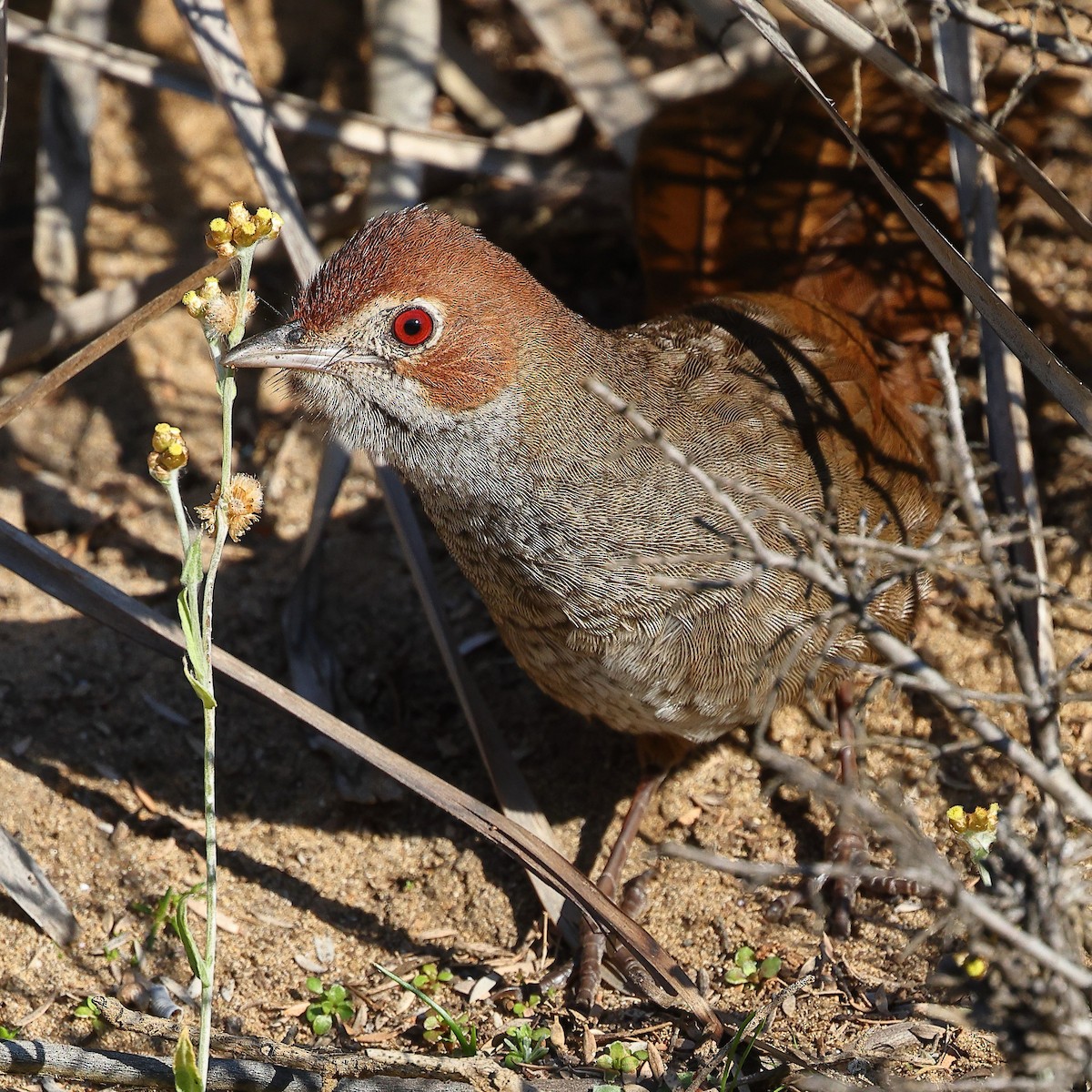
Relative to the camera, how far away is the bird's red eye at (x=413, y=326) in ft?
10.2

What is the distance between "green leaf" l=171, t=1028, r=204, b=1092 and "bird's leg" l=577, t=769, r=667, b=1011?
122cm

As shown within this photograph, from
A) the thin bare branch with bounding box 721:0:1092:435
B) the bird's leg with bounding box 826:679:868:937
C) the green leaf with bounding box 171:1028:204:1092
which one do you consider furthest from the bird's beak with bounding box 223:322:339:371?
the bird's leg with bounding box 826:679:868:937

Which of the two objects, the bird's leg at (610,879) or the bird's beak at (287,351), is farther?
the bird's leg at (610,879)

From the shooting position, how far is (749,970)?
11.0 ft

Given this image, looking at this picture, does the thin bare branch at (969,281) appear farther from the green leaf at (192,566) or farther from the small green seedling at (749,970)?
the green leaf at (192,566)

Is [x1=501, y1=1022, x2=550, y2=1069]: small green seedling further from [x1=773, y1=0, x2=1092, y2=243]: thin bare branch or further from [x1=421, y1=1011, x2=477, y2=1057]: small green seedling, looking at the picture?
[x1=773, y1=0, x2=1092, y2=243]: thin bare branch

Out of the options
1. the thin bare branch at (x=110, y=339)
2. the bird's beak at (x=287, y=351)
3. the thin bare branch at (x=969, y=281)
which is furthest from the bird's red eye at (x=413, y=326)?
the thin bare branch at (x=969, y=281)

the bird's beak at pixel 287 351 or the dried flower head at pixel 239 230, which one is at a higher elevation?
the bird's beak at pixel 287 351

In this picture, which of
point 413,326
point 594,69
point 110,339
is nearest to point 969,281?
point 413,326

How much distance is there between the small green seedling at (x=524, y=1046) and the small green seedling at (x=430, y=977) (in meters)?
0.29

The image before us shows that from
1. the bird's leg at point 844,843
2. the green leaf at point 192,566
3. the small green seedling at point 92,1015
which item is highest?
the bird's leg at point 844,843

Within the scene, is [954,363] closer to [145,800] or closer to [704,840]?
[704,840]

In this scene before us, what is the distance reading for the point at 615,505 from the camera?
3.16m

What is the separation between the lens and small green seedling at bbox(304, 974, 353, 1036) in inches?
128
